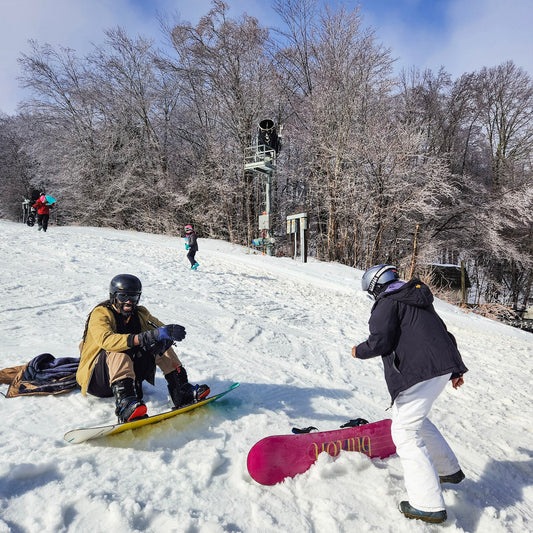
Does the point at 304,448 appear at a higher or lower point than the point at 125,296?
lower

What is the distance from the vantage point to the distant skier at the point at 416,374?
210 cm

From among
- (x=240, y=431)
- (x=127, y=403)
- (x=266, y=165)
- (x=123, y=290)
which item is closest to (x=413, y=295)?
(x=240, y=431)

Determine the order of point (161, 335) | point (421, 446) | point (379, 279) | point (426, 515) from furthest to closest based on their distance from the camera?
point (161, 335)
point (379, 279)
point (421, 446)
point (426, 515)

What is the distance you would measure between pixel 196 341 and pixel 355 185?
48.9 ft

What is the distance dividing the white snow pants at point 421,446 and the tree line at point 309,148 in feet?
50.0

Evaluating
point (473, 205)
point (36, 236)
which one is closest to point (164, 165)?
point (36, 236)

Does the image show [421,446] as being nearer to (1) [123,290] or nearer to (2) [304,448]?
(2) [304,448]

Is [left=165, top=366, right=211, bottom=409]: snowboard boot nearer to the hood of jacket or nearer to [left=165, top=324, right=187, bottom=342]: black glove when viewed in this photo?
[left=165, top=324, right=187, bottom=342]: black glove

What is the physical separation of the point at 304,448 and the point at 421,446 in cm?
74

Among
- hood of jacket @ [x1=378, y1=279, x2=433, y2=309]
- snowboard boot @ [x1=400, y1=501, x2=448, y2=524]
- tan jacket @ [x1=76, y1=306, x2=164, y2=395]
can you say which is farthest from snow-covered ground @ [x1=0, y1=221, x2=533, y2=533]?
hood of jacket @ [x1=378, y1=279, x2=433, y2=309]

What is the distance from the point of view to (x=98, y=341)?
2.80 meters

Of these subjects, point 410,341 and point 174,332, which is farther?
point 174,332

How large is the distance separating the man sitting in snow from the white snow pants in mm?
1588

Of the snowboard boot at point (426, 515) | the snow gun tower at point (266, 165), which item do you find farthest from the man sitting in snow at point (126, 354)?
the snow gun tower at point (266, 165)
